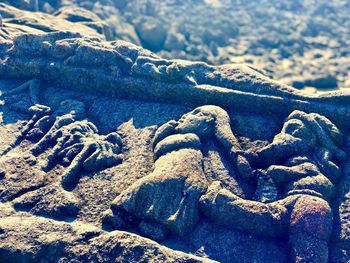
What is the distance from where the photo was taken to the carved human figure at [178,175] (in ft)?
32.7

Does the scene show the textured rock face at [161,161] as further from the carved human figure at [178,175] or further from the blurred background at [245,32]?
the blurred background at [245,32]

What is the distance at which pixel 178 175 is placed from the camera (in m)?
10.4

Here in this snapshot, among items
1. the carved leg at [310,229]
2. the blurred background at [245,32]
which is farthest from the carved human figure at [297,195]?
the blurred background at [245,32]

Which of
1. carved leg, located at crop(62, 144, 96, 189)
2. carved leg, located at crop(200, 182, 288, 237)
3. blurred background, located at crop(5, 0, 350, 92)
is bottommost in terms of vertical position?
blurred background, located at crop(5, 0, 350, 92)

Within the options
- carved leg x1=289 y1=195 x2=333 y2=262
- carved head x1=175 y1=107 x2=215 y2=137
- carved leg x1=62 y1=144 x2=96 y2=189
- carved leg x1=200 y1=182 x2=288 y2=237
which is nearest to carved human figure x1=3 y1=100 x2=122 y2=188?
carved leg x1=62 y1=144 x2=96 y2=189

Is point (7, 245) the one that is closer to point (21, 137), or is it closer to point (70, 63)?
Result: point (21, 137)

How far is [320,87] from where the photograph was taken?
3238 cm

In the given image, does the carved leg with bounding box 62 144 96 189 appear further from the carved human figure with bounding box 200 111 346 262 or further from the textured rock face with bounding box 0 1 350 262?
the carved human figure with bounding box 200 111 346 262

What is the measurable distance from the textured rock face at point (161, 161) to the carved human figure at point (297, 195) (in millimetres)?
27

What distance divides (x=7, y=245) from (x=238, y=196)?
213 inches

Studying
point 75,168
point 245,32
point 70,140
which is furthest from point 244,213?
point 245,32

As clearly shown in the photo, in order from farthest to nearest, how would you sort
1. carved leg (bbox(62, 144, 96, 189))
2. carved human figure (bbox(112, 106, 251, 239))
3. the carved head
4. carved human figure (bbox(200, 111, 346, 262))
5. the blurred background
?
the blurred background → the carved head → carved leg (bbox(62, 144, 96, 189)) → carved human figure (bbox(112, 106, 251, 239)) → carved human figure (bbox(200, 111, 346, 262))

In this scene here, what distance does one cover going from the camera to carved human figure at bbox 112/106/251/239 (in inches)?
393

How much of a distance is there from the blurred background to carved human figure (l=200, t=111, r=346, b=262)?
1985 cm
